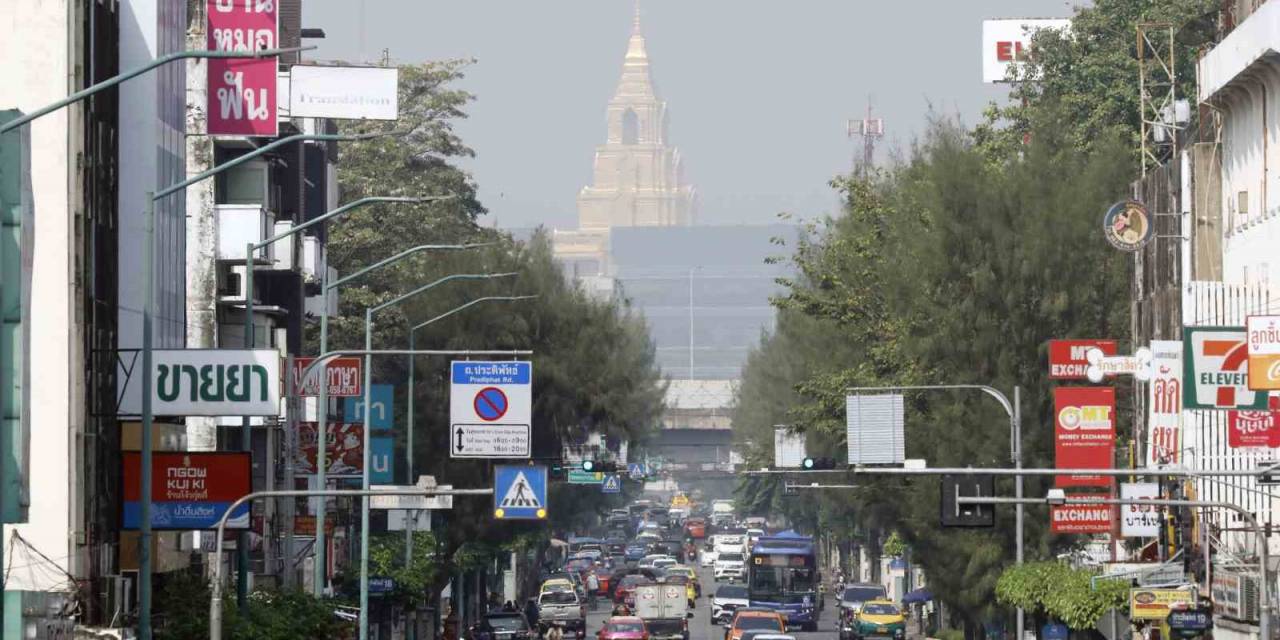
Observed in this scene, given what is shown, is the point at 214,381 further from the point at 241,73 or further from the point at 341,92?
the point at 341,92

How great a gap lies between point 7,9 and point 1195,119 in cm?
4114

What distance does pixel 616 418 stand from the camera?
86.4 meters

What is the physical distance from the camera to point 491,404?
56094 millimetres

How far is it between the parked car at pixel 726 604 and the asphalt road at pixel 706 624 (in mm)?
470

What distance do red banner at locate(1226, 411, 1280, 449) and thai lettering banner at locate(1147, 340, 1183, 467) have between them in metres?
7.31

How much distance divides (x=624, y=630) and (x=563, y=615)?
13.9 m

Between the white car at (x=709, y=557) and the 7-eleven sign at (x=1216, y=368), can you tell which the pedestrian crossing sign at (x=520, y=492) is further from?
the white car at (x=709, y=557)

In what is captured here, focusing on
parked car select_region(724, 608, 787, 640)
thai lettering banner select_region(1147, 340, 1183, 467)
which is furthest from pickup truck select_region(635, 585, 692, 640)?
thai lettering banner select_region(1147, 340, 1183, 467)

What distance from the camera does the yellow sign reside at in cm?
5647

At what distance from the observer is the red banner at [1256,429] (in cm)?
4619

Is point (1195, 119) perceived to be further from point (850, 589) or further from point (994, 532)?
point (850, 589)

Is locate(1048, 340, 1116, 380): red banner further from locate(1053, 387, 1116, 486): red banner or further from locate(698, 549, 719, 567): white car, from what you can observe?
locate(698, 549, 719, 567): white car

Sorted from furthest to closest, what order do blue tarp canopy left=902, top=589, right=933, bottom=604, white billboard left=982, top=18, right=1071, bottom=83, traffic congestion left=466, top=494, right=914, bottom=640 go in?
white billboard left=982, top=18, right=1071, bottom=83, blue tarp canopy left=902, top=589, right=933, bottom=604, traffic congestion left=466, top=494, right=914, bottom=640

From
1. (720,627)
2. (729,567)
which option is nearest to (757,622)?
(720,627)
